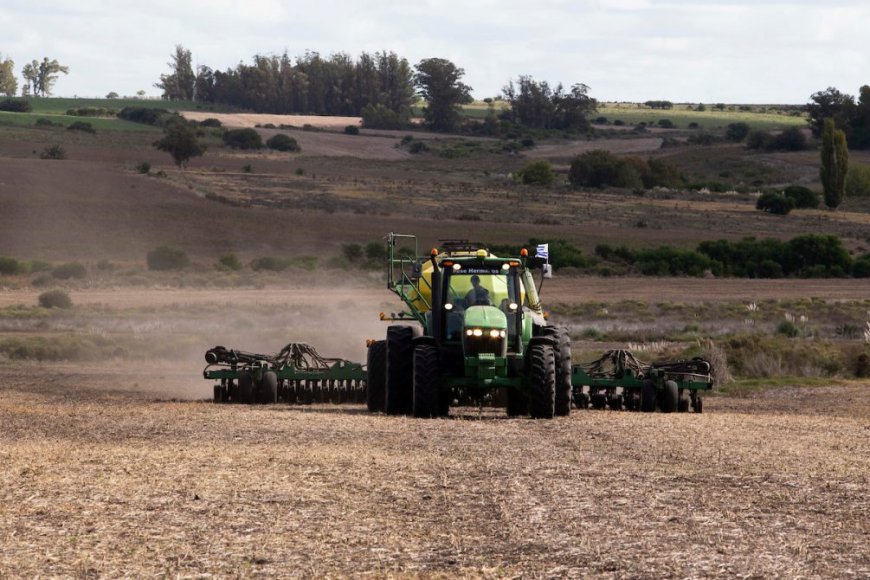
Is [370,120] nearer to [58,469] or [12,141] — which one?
[12,141]

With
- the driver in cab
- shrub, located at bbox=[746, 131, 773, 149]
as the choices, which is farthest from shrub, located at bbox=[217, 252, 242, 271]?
shrub, located at bbox=[746, 131, 773, 149]

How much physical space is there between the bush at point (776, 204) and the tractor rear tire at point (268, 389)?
2757 inches

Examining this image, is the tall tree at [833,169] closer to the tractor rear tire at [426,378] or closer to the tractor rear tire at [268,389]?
the tractor rear tire at [268,389]

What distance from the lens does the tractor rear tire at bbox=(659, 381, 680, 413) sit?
22.5 meters

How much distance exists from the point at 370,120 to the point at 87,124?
116 feet

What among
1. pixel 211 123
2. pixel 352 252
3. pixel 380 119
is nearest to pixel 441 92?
pixel 380 119

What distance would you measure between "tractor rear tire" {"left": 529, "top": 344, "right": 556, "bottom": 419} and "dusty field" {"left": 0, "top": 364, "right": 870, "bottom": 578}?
0.29 meters

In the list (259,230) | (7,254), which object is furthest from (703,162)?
(7,254)

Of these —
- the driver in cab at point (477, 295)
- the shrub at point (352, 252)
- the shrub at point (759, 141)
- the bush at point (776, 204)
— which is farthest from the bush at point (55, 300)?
the shrub at point (759, 141)

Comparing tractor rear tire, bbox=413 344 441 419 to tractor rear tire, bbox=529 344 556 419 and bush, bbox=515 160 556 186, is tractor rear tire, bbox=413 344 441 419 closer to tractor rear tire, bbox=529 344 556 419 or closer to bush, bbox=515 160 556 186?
tractor rear tire, bbox=529 344 556 419

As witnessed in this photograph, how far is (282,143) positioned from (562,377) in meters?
109

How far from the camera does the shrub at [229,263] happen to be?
6512cm

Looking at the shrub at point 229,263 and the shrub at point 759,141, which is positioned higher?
the shrub at point 759,141

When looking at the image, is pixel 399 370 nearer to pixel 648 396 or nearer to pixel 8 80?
pixel 648 396
